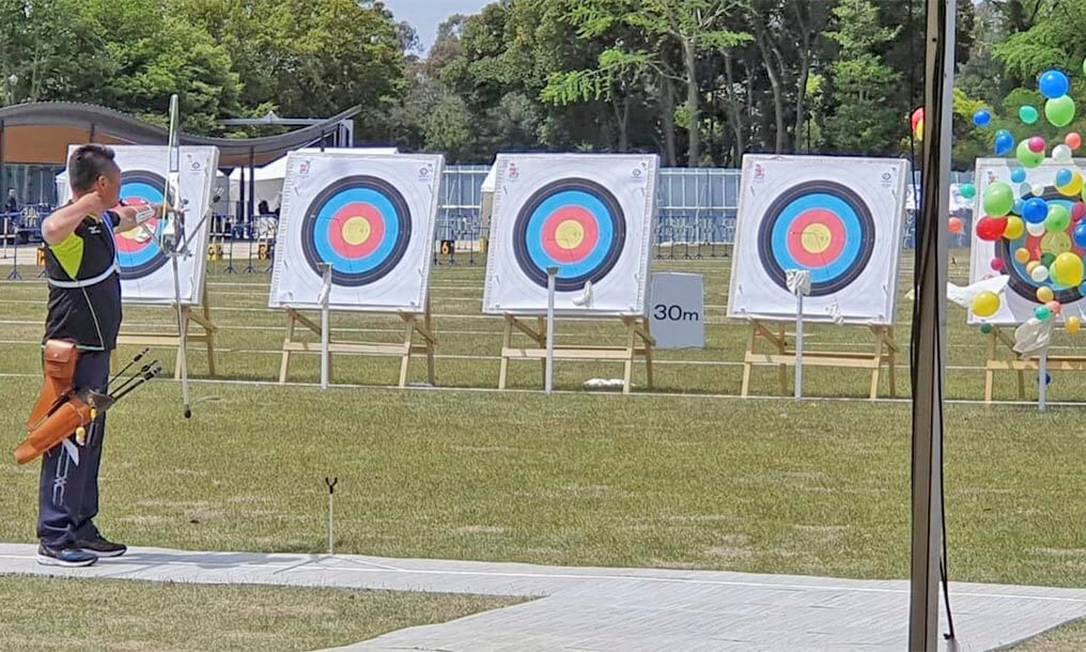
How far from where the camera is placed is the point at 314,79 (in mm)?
60438

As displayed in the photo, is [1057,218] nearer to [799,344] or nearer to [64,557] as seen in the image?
[799,344]

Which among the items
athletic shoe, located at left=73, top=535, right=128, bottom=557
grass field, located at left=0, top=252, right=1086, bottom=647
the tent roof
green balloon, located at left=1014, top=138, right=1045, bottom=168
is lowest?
athletic shoe, located at left=73, top=535, right=128, bottom=557

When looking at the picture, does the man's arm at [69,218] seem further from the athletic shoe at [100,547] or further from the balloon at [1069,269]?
the balloon at [1069,269]

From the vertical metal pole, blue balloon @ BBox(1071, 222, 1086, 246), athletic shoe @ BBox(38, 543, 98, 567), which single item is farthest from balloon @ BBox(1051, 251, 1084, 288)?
the vertical metal pole

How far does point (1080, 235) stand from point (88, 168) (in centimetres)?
817

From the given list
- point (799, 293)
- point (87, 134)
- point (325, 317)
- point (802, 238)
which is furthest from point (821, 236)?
point (87, 134)

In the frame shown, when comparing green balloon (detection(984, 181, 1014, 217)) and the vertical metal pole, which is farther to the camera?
green balloon (detection(984, 181, 1014, 217))

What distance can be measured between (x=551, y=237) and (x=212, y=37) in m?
53.9

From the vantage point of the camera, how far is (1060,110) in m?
12.9

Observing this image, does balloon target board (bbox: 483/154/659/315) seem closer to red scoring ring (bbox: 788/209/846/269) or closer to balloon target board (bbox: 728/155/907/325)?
balloon target board (bbox: 728/155/907/325)

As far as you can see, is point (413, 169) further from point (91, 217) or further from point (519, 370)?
point (91, 217)

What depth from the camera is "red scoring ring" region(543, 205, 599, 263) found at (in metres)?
16.6

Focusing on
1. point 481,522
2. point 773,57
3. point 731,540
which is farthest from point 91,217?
point 773,57

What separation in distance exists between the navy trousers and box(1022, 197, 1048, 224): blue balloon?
7.67 metres
